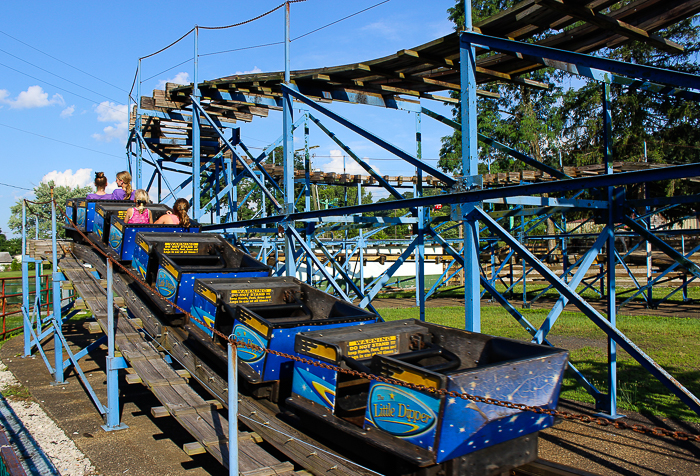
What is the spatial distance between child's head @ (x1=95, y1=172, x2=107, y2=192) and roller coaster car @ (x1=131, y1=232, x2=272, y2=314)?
11.4 ft

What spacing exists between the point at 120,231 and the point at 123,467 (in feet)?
16.4

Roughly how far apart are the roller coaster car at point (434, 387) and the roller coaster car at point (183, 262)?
3.11 m

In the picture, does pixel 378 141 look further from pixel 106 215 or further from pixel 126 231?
pixel 106 215

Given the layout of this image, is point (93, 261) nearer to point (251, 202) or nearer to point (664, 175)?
point (664, 175)

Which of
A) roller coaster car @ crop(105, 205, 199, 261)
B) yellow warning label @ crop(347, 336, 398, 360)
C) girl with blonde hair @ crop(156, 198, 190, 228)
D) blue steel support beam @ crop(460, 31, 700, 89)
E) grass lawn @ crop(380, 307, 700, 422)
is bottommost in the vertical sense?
grass lawn @ crop(380, 307, 700, 422)

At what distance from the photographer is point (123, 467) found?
6.19m

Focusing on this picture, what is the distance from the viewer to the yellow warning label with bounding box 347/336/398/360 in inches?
223

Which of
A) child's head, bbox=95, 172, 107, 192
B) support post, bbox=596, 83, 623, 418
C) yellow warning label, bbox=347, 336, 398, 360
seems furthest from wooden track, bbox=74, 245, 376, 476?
support post, bbox=596, 83, 623, 418

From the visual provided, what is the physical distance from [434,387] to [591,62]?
3956 millimetres

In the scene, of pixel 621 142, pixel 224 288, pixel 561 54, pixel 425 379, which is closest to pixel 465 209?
pixel 561 54

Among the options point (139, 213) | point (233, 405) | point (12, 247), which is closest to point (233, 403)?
point (233, 405)

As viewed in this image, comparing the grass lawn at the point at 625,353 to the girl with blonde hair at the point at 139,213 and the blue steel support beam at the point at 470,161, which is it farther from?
the girl with blonde hair at the point at 139,213

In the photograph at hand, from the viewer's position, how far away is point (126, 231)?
969 cm

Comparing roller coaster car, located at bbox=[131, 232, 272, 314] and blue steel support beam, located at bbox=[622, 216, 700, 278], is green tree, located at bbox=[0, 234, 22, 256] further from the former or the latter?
blue steel support beam, located at bbox=[622, 216, 700, 278]
